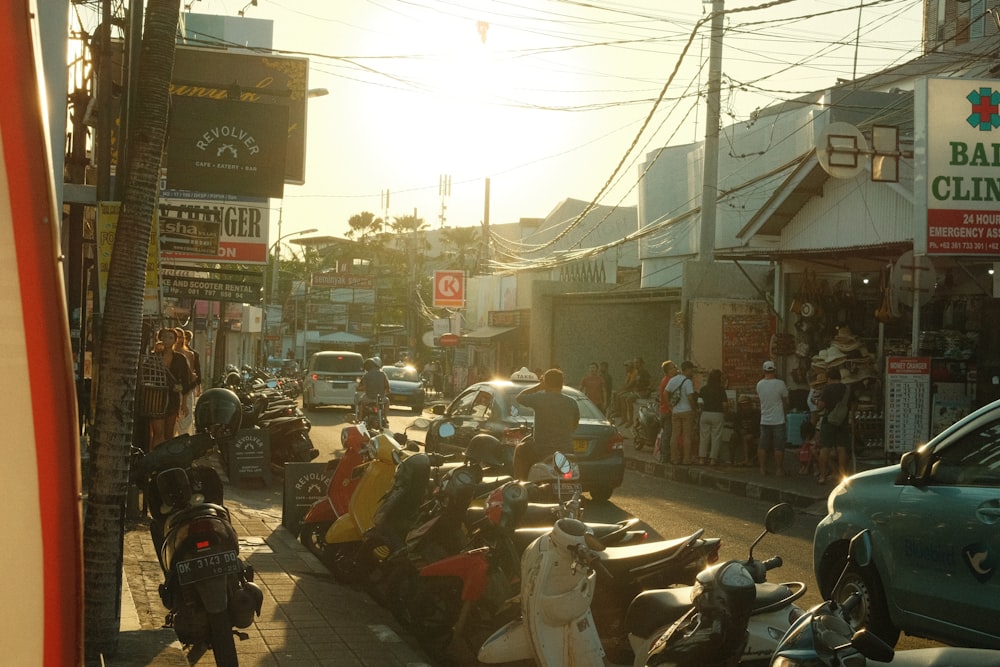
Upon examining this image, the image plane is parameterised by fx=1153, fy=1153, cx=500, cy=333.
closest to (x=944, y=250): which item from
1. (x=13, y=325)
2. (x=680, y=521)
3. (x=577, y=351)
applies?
(x=680, y=521)

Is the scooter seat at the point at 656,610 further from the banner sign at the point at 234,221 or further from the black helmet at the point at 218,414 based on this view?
the banner sign at the point at 234,221

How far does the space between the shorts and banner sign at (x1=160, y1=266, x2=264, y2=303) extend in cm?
972

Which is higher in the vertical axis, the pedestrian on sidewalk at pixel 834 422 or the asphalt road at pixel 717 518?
the pedestrian on sidewalk at pixel 834 422

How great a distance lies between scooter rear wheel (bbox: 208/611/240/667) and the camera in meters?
5.35

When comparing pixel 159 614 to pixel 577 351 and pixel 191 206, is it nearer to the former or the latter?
pixel 191 206

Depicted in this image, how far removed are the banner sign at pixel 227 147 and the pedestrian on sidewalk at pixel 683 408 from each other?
9.16 metres

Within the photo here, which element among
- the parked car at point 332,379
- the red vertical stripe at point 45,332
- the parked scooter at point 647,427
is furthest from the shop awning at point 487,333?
the red vertical stripe at point 45,332

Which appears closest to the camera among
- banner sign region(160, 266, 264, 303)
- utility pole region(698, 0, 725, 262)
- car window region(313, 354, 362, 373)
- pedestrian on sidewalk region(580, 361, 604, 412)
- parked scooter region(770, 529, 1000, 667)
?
parked scooter region(770, 529, 1000, 667)

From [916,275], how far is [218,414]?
41.6ft

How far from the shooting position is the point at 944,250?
1565cm

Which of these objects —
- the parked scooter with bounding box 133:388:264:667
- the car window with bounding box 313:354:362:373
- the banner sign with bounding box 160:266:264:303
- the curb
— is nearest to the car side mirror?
the parked scooter with bounding box 133:388:264:667

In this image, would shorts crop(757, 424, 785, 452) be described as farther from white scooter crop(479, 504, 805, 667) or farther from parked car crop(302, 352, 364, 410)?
parked car crop(302, 352, 364, 410)

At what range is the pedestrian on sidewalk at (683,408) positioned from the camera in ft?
65.6

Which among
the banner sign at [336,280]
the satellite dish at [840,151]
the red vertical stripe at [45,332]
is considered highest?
the satellite dish at [840,151]
